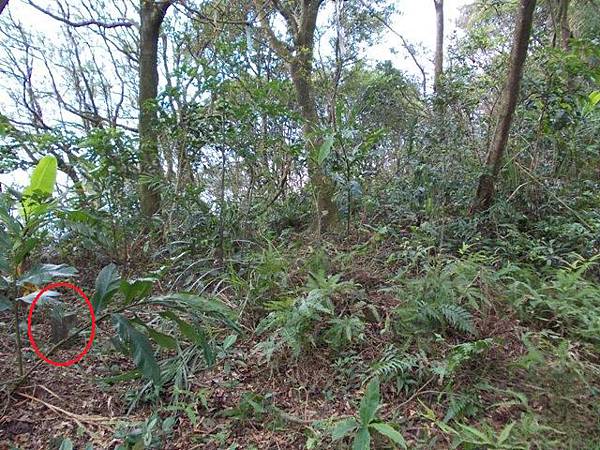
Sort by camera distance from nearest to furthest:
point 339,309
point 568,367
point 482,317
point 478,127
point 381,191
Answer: point 568,367 → point 482,317 → point 339,309 → point 381,191 → point 478,127

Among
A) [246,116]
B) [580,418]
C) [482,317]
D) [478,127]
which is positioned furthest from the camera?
[478,127]

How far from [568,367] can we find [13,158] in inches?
169

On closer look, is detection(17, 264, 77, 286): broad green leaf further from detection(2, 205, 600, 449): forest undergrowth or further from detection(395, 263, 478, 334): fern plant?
detection(395, 263, 478, 334): fern plant

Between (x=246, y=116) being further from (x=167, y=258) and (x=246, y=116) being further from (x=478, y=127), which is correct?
(x=478, y=127)

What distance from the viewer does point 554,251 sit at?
325 centimetres

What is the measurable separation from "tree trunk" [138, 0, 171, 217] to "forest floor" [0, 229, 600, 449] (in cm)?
179

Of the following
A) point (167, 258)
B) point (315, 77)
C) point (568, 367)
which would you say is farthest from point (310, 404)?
point (315, 77)

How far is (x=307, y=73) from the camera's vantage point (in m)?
5.11

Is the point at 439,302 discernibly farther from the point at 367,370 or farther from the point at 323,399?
the point at 323,399

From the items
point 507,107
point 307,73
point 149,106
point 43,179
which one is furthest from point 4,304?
point 307,73

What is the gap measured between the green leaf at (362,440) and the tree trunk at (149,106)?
8.56 ft

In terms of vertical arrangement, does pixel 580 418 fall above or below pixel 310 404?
below

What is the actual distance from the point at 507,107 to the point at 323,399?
2905 mm

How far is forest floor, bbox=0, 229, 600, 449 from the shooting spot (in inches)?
76.1
